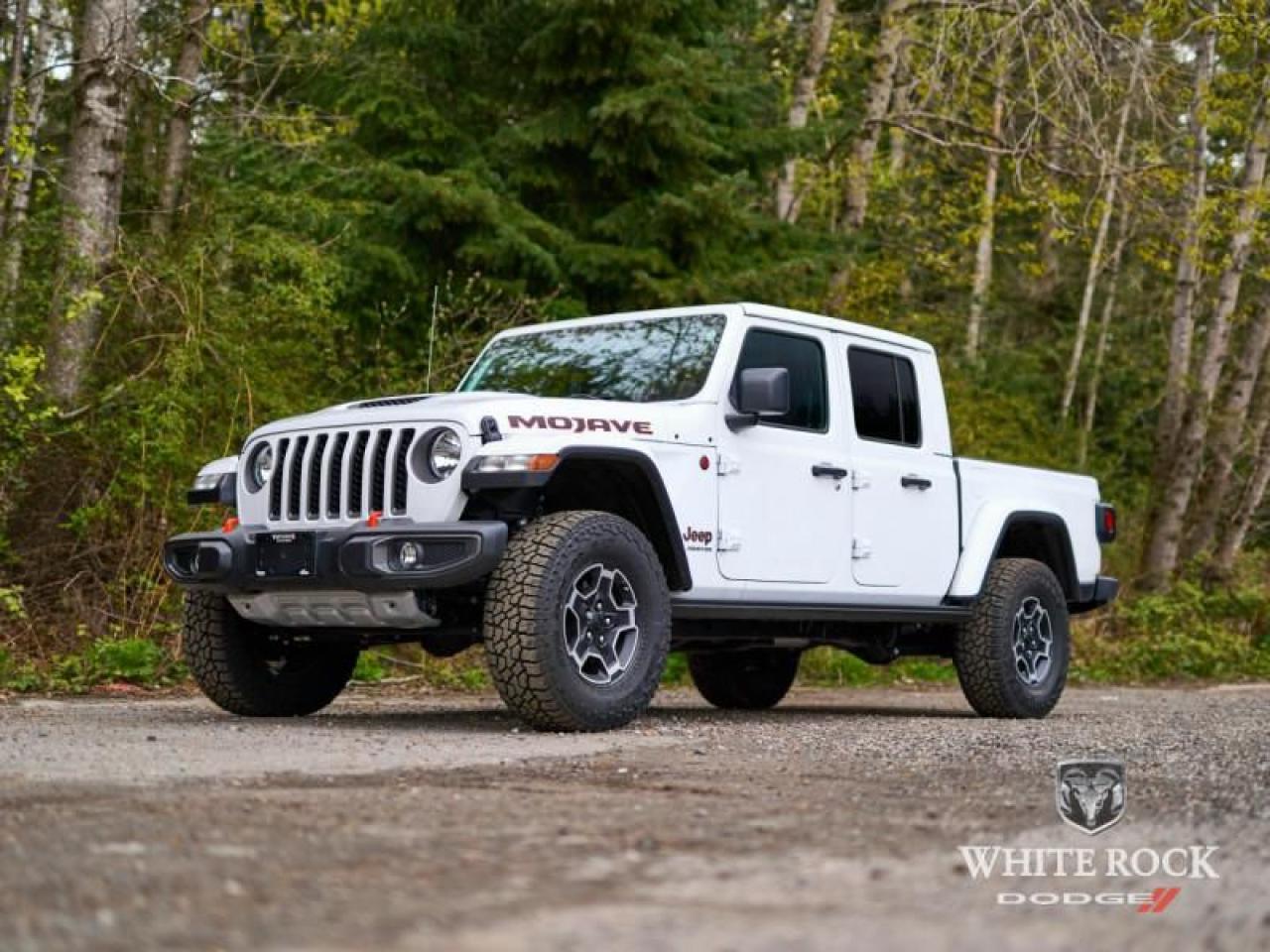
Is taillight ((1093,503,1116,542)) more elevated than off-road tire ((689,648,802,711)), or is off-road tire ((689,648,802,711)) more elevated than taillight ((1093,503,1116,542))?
taillight ((1093,503,1116,542))

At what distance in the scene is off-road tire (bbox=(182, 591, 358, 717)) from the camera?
8.35 m

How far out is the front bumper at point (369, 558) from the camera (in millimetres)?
7043

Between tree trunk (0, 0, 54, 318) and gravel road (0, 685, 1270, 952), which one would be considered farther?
tree trunk (0, 0, 54, 318)

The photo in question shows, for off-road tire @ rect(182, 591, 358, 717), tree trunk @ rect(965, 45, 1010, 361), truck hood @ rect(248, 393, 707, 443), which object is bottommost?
off-road tire @ rect(182, 591, 358, 717)

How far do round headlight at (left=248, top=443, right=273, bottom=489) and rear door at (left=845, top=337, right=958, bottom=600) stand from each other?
9.74 feet

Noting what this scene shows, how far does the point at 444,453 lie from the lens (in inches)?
288

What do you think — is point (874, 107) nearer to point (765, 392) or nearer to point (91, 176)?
point (91, 176)

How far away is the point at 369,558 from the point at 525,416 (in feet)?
2.92

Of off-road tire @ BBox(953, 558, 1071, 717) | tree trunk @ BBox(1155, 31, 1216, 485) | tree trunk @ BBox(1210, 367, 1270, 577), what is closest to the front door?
off-road tire @ BBox(953, 558, 1071, 717)

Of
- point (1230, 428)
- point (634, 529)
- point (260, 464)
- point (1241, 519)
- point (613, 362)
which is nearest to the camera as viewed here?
point (634, 529)

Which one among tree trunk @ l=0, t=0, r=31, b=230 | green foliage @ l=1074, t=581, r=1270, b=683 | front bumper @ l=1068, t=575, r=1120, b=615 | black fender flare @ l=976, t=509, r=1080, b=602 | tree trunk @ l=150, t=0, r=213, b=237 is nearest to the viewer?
black fender flare @ l=976, t=509, r=1080, b=602

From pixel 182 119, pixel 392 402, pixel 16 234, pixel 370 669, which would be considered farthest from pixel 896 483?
pixel 182 119

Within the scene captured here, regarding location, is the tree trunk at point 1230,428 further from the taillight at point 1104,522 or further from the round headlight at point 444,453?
the round headlight at point 444,453

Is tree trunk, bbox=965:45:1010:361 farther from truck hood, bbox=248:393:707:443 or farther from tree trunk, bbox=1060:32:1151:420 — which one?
truck hood, bbox=248:393:707:443
